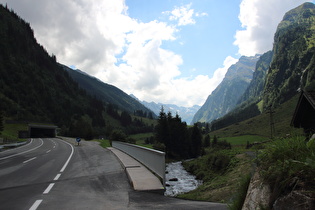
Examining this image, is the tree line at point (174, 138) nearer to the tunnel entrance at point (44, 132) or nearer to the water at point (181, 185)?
the water at point (181, 185)

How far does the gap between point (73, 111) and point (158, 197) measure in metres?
179

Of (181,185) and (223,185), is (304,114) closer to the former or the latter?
(223,185)

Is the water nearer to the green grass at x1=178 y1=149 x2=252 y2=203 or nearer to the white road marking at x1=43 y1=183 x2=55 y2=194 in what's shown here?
the green grass at x1=178 y1=149 x2=252 y2=203

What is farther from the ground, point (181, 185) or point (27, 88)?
point (27, 88)

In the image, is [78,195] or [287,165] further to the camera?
[78,195]

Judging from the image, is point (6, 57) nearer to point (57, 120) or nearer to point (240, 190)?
point (57, 120)

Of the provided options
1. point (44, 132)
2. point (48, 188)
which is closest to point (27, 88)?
point (44, 132)

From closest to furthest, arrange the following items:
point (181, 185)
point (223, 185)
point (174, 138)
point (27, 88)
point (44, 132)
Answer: point (223, 185) < point (181, 185) < point (174, 138) < point (44, 132) < point (27, 88)

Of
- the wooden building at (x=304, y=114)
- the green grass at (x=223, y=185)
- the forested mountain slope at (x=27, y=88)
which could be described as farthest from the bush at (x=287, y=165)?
the forested mountain slope at (x=27, y=88)

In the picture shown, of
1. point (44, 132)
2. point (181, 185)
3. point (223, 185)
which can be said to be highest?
point (44, 132)

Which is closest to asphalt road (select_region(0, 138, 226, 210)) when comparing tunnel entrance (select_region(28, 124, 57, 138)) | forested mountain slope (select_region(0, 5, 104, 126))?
tunnel entrance (select_region(28, 124, 57, 138))

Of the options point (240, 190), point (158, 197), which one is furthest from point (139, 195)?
point (240, 190)

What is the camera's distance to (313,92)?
1402 cm

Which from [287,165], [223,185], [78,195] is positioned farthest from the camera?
[223,185]
